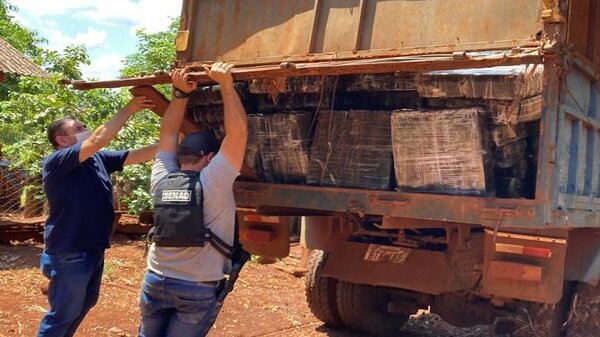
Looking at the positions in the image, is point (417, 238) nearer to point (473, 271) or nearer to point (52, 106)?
point (473, 271)

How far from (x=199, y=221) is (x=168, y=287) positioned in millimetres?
331

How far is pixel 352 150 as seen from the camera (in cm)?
418

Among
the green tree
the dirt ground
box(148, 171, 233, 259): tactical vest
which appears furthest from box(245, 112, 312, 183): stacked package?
the green tree

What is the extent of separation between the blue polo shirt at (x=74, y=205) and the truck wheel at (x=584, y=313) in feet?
10.4

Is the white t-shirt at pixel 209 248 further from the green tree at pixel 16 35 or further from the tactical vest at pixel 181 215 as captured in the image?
the green tree at pixel 16 35

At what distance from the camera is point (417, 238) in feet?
16.6

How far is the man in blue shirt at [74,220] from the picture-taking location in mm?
3918

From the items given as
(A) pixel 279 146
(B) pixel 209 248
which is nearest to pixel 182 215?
(B) pixel 209 248

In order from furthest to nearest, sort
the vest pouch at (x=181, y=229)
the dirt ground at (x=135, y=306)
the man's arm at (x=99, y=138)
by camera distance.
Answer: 1. the dirt ground at (x=135, y=306)
2. the man's arm at (x=99, y=138)
3. the vest pouch at (x=181, y=229)

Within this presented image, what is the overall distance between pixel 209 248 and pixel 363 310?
115 inches

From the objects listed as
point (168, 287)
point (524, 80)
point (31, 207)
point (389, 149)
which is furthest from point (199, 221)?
point (31, 207)

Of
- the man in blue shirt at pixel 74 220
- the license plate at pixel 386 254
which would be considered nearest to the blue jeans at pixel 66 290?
the man in blue shirt at pixel 74 220

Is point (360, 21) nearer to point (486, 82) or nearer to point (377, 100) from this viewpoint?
point (377, 100)

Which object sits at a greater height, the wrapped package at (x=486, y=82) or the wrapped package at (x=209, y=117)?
the wrapped package at (x=486, y=82)
